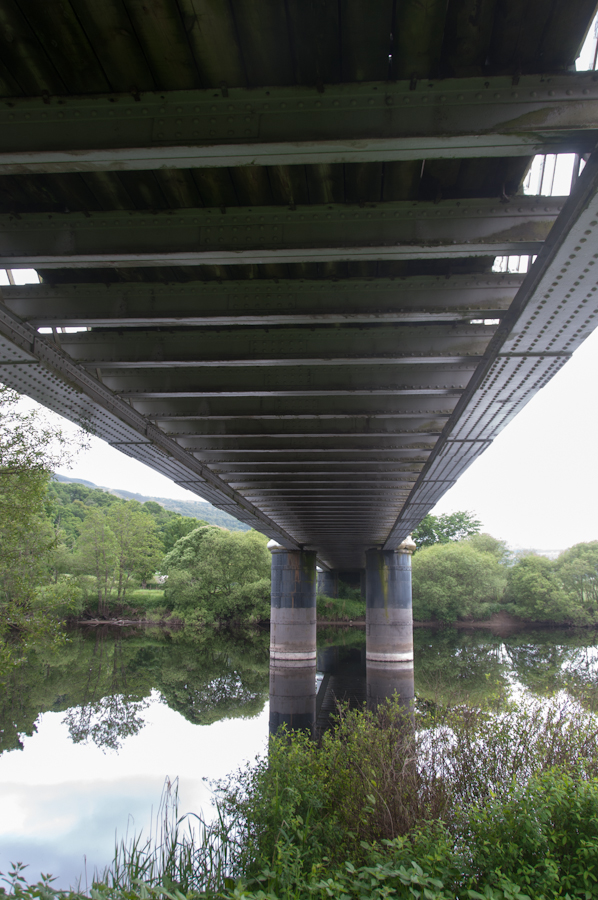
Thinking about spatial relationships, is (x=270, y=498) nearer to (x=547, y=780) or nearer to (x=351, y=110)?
(x=547, y=780)

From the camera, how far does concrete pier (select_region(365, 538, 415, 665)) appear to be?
1043 inches

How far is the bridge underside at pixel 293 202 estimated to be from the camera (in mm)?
3238

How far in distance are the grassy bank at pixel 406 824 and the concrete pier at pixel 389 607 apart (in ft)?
55.0

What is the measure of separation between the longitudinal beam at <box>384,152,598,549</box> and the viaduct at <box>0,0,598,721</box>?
2cm

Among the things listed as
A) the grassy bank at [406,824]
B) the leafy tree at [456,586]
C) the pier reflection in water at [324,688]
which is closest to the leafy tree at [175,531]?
the leafy tree at [456,586]

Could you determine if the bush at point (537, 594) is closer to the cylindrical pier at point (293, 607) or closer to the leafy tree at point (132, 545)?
the cylindrical pier at point (293, 607)

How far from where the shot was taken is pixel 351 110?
11.1 ft

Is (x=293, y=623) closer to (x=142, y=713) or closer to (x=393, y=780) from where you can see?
(x=142, y=713)

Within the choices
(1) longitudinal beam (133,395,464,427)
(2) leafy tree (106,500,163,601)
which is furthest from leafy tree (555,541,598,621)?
(1) longitudinal beam (133,395,464,427)

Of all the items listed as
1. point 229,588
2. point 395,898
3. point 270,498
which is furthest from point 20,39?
point 229,588

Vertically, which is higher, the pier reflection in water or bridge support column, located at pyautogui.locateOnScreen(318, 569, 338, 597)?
bridge support column, located at pyautogui.locateOnScreen(318, 569, 338, 597)

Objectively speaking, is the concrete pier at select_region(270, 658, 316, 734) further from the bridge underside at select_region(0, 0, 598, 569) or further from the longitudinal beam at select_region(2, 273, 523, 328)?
the longitudinal beam at select_region(2, 273, 523, 328)

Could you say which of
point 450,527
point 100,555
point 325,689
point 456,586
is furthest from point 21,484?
point 450,527

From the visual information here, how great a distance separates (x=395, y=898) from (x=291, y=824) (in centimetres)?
246
